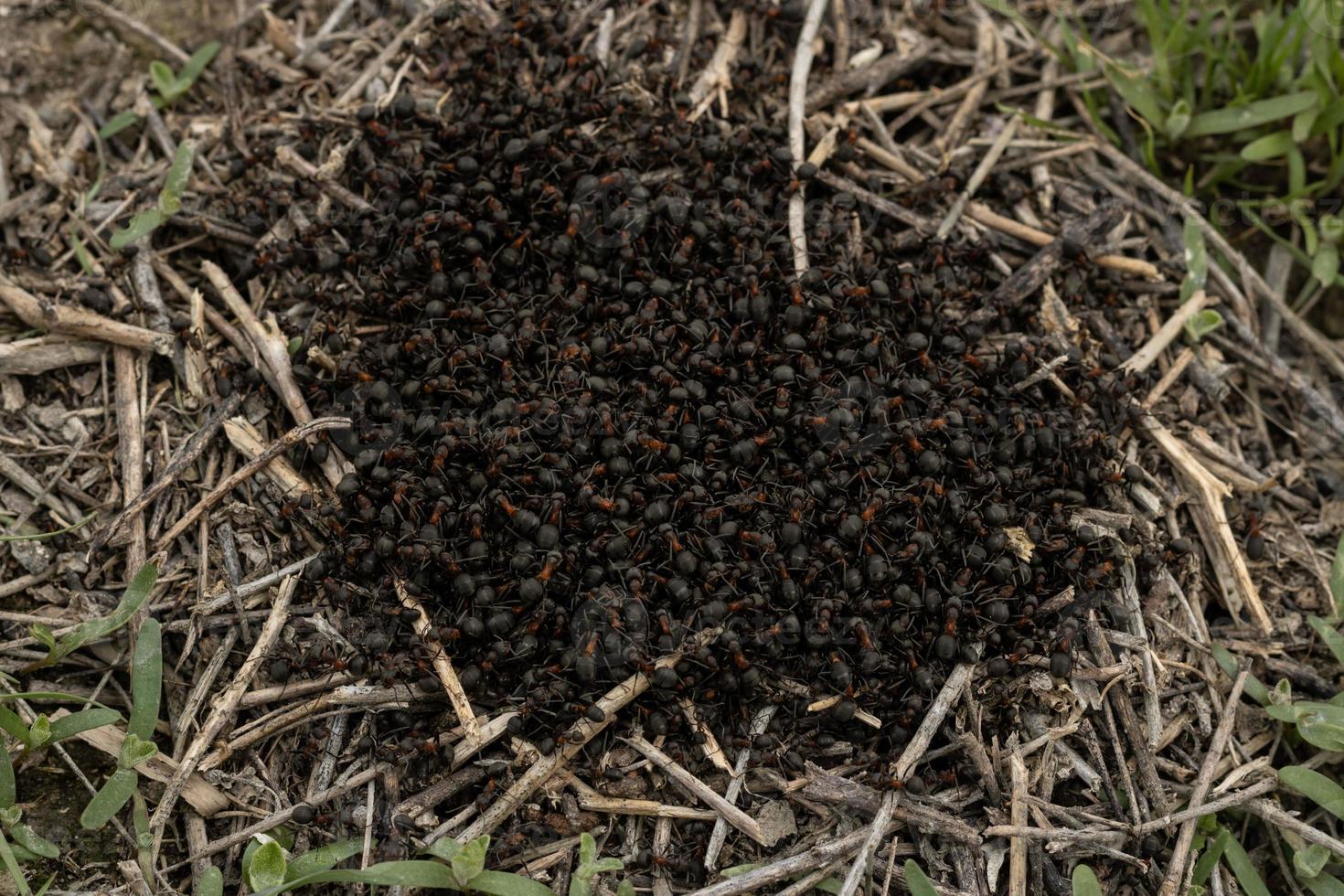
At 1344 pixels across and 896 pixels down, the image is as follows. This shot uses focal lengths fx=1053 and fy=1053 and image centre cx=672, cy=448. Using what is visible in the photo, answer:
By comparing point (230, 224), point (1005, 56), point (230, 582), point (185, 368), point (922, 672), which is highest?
point (1005, 56)

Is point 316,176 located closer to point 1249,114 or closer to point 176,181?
point 176,181

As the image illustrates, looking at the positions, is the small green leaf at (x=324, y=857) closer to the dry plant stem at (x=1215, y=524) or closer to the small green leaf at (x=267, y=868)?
the small green leaf at (x=267, y=868)

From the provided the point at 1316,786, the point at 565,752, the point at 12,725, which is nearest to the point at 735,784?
the point at 565,752

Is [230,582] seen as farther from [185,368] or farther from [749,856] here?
[749,856]

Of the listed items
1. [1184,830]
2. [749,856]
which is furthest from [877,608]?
[1184,830]

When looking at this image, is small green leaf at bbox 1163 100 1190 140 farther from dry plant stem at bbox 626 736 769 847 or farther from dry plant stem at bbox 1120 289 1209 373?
dry plant stem at bbox 626 736 769 847
